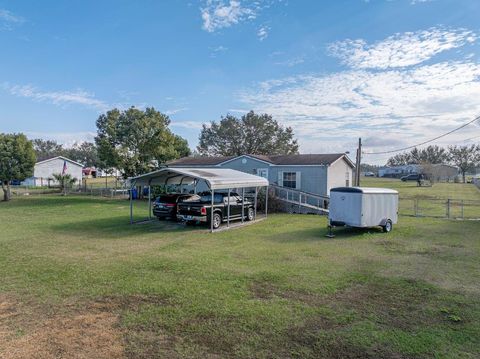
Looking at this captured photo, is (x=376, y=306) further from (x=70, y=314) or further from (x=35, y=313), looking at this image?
(x=35, y=313)

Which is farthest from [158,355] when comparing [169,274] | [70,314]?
[169,274]

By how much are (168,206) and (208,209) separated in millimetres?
2482

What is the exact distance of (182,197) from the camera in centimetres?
1712

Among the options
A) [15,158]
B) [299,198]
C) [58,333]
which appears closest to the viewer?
[58,333]

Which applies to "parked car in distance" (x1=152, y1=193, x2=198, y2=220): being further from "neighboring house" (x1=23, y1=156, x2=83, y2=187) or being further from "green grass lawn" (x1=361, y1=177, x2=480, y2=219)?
"neighboring house" (x1=23, y1=156, x2=83, y2=187)

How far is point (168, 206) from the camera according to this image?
16.6 m

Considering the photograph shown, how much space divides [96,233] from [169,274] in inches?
270

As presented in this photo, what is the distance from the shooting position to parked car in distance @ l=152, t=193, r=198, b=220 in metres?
16.6

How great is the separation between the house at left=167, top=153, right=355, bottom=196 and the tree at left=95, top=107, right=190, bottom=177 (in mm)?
5833

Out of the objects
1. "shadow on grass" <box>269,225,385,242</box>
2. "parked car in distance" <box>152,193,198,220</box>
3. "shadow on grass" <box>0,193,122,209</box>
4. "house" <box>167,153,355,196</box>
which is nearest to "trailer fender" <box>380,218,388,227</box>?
"shadow on grass" <box>269,225,385,242</box>

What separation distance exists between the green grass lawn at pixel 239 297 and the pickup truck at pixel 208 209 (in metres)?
2.42

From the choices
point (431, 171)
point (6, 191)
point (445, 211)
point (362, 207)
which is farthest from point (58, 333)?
point (431, 171)

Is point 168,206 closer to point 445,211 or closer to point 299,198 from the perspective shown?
point 299,198

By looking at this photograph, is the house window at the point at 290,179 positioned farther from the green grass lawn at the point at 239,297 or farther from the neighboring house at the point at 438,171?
the neighboring house at the point at 438,171
